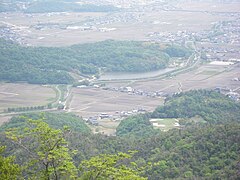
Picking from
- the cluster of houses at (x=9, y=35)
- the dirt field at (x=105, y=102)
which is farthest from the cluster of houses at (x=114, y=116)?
the cluster of houses at (x=9, y=35)

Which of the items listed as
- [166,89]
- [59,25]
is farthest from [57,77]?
[59,25]

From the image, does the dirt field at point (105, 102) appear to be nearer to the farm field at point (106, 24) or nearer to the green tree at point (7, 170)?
the farm field at point (106, 24)

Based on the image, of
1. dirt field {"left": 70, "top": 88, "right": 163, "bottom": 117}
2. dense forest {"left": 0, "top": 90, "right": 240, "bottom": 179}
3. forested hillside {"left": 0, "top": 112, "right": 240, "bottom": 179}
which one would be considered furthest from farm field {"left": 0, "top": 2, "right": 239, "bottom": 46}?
dense forest {"left": 0, "top": 90, "right": 240, "bottom": 179}

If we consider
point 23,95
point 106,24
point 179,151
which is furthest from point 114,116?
Result: point 106,24

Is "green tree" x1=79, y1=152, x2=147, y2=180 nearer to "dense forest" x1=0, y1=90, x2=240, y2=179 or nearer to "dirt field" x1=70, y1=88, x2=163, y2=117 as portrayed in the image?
"dense forest" x1=0, y1=90, x2=240, y2=179

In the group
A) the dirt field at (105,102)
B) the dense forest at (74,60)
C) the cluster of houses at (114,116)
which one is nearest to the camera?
the cluster of houses at (114,116)

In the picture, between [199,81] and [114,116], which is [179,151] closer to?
[114,116]
